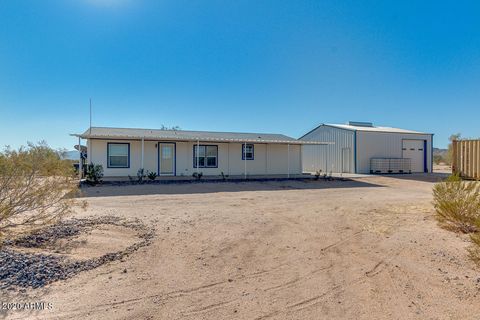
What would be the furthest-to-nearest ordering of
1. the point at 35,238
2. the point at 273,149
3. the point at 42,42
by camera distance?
1. the point at 273,149
2. the point at 42,42
3. the point at 35,238

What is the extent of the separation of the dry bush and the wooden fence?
22.1 metres

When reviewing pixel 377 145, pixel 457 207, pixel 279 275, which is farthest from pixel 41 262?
pixel 377 145

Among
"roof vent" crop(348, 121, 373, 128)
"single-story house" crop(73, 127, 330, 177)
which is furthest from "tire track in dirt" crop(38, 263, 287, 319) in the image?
"roof vent" crop(348, 121, 373, 128)

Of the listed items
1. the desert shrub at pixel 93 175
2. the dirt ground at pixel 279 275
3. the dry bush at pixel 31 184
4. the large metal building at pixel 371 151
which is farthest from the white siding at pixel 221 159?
the dry bush at pixel 31 184

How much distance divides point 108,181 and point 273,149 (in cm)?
1060

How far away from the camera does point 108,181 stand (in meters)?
15.1

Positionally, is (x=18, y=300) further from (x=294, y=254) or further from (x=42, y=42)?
(x=42, y=42)

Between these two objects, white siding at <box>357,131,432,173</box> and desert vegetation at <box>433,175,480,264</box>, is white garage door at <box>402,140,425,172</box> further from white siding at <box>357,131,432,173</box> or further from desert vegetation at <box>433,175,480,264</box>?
desert vegetation at <box>433,175,480,264</box>

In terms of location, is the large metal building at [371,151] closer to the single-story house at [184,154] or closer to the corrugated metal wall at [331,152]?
the corrugated metal wall at [331,152]

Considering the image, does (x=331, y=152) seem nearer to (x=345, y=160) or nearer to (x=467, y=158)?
(x=345, y=160)

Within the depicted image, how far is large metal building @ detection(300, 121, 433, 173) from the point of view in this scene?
79.3ft

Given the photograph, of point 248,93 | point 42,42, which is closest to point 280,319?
point 42,42

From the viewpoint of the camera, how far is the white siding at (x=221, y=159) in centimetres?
1667

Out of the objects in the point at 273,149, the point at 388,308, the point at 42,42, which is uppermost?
the point at 42,42
